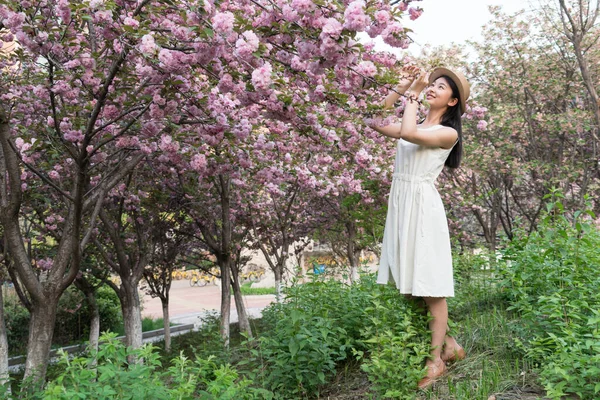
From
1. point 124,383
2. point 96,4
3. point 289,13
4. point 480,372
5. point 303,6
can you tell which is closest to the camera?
point 124,383

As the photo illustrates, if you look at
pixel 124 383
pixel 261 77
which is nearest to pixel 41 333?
pixel 124 383

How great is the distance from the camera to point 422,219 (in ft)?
11.6

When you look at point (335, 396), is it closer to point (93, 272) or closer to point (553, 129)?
point (93, 272)

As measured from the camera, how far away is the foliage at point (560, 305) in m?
2.84

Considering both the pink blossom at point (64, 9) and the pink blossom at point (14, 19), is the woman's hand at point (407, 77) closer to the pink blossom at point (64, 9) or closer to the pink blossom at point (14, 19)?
the pink blossom at point (64, 9)

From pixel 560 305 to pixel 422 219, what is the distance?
3.35 ft

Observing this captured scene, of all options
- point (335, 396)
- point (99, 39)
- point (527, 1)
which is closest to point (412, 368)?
point (335, 396)

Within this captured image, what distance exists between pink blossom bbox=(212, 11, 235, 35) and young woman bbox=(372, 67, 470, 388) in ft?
4.11

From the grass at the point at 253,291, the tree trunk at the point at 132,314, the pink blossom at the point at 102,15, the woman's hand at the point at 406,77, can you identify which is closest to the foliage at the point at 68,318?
the tree trunk at the point at 132,314

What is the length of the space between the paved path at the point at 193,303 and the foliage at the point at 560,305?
46.7ft

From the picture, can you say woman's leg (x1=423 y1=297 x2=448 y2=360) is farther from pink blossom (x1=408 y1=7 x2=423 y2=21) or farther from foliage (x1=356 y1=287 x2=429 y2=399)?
pink blossom (x1=408 y1=7 x2=423 y2=21)

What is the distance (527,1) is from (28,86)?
7363mm

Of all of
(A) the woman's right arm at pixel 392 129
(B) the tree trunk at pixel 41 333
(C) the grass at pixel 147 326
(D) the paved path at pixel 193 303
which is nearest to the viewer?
(A) the woman's right arm at pixel 392 129

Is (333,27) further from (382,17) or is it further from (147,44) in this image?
(147,44)
